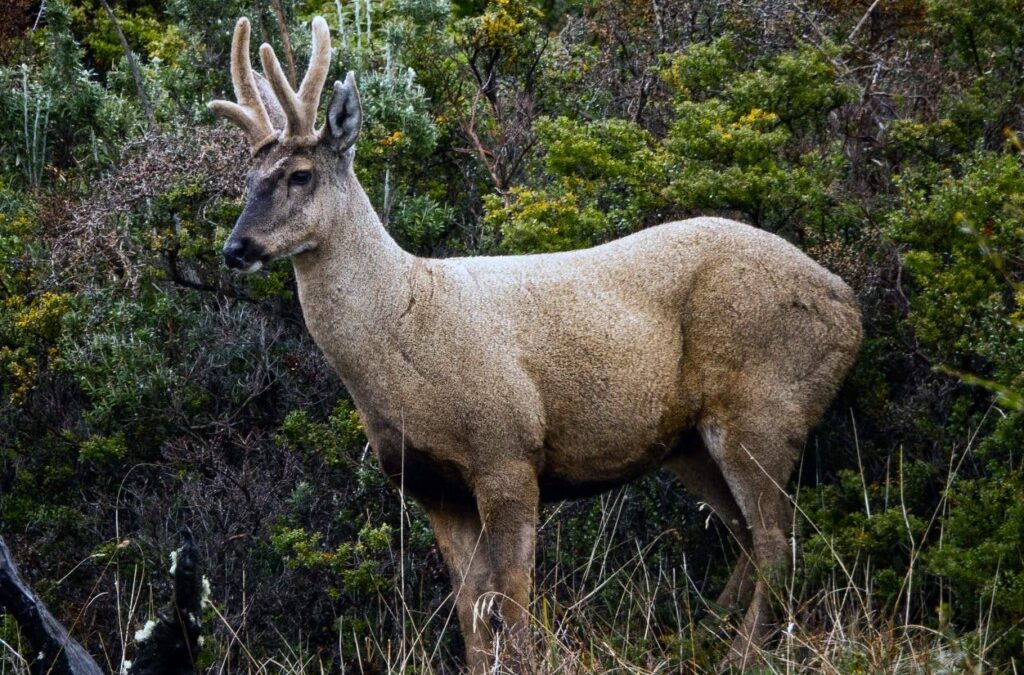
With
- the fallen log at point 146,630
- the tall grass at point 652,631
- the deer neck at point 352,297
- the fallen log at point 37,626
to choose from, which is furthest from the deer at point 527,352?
the fallen log at point 37,626

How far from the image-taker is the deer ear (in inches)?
280

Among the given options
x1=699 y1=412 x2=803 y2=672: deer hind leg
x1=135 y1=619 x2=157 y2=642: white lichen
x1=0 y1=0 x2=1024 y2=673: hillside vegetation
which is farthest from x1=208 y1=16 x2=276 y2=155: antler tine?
x1=699 y1=412 x2=803 y2=672: deer hind leg

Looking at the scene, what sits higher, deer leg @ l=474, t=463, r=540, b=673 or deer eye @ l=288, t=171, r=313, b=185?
deer eye @ l=288, t=171, r=313, b=185

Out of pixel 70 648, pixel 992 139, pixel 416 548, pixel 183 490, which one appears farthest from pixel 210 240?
pixel 992 139

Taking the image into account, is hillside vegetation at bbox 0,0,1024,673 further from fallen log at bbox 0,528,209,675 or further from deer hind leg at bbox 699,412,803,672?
fallen log at bbox 0,528,209,675

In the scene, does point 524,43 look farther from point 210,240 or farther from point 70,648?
point 70,648

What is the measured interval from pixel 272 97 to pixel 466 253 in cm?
266

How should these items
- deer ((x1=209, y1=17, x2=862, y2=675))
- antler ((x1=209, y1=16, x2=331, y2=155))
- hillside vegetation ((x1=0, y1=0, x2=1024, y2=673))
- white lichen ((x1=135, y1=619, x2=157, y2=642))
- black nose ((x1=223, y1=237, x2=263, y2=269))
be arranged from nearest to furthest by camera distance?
1. white lichen ((x1=135, y1=619, x2=157, y2=642))
2. black nose ((x1=223, y1=237, x2=263, y2=269))
3. deer ((x1=209, y1=17, x2=862, y2=675))
4. antler ((x1=209, y1=16, x2=331, y2=155))
5. hillside vegetation ((x1=0, y1=0, x2=1024, y2=673))

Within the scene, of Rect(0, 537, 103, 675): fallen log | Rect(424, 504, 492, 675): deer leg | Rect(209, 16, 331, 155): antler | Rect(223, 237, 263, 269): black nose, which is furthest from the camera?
Rect(424, 504, 492, 675): deer leg

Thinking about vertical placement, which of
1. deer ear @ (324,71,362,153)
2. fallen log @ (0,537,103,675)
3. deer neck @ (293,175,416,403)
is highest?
deer ear @ (324,71,362,153)

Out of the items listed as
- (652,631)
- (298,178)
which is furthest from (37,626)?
(652,631)

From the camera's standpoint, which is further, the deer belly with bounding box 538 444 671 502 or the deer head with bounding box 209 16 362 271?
the deer belly with bounding box 538 444 671 502

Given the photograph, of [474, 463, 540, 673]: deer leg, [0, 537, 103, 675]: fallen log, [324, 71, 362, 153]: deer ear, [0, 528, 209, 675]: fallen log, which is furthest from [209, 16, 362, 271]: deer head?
[0, 537, 103, 675]: fallen log

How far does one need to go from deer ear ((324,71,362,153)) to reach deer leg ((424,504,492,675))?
1.86 metres
